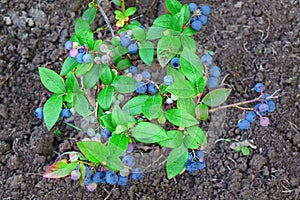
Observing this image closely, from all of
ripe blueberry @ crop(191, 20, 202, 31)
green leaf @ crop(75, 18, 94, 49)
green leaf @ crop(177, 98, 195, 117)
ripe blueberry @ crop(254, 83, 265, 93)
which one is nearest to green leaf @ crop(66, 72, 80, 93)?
green leaf @ crop(75, 18, 94, 49)

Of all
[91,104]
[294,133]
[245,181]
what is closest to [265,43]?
[294,133]

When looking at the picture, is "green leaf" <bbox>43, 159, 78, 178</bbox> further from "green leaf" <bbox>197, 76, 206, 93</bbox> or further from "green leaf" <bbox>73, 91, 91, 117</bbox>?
"green leaf" <bbox>197, 76, 206, 93</bbox>

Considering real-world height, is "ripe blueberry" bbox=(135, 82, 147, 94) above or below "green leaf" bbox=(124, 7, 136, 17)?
below

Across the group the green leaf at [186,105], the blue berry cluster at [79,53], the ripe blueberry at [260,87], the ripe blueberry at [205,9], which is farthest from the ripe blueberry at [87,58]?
the ripe blueberry at [260,87]

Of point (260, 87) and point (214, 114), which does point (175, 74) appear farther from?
point (214, 114)

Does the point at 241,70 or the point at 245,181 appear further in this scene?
the point at 241,70

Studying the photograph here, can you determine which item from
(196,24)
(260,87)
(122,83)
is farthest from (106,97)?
(260,87)

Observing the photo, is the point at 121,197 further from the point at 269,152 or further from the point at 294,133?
the point at 294,133
